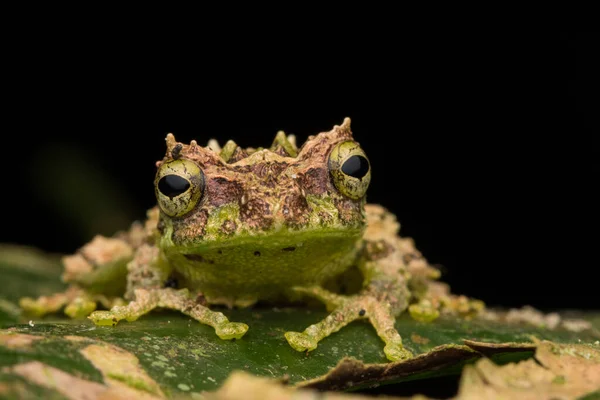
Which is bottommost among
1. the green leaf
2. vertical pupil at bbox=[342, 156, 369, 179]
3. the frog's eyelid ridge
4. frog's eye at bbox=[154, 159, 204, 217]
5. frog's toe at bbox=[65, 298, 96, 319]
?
the green leaf

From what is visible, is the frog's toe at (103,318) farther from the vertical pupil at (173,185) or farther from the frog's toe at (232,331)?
the vertical pupil at (173,185)

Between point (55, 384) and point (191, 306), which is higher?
point (191, 306)

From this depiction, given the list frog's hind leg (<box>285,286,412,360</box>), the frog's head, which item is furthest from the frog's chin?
frog's hind leg (<box>285,286,412,360</box>)

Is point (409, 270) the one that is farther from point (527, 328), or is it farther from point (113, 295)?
point (113, 295)

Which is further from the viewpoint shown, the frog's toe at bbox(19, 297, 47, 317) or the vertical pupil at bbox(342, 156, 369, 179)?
the frog's toe at bbox(19, 297, 47, 317)

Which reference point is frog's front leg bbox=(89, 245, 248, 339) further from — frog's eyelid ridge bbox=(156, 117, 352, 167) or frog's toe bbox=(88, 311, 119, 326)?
frog's eyelid ridge bbox=(156, 117, 352, 167)

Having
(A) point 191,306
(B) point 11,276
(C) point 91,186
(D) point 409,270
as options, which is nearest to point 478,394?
(A) point 191,306

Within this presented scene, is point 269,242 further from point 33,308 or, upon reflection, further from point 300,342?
point 33,308
